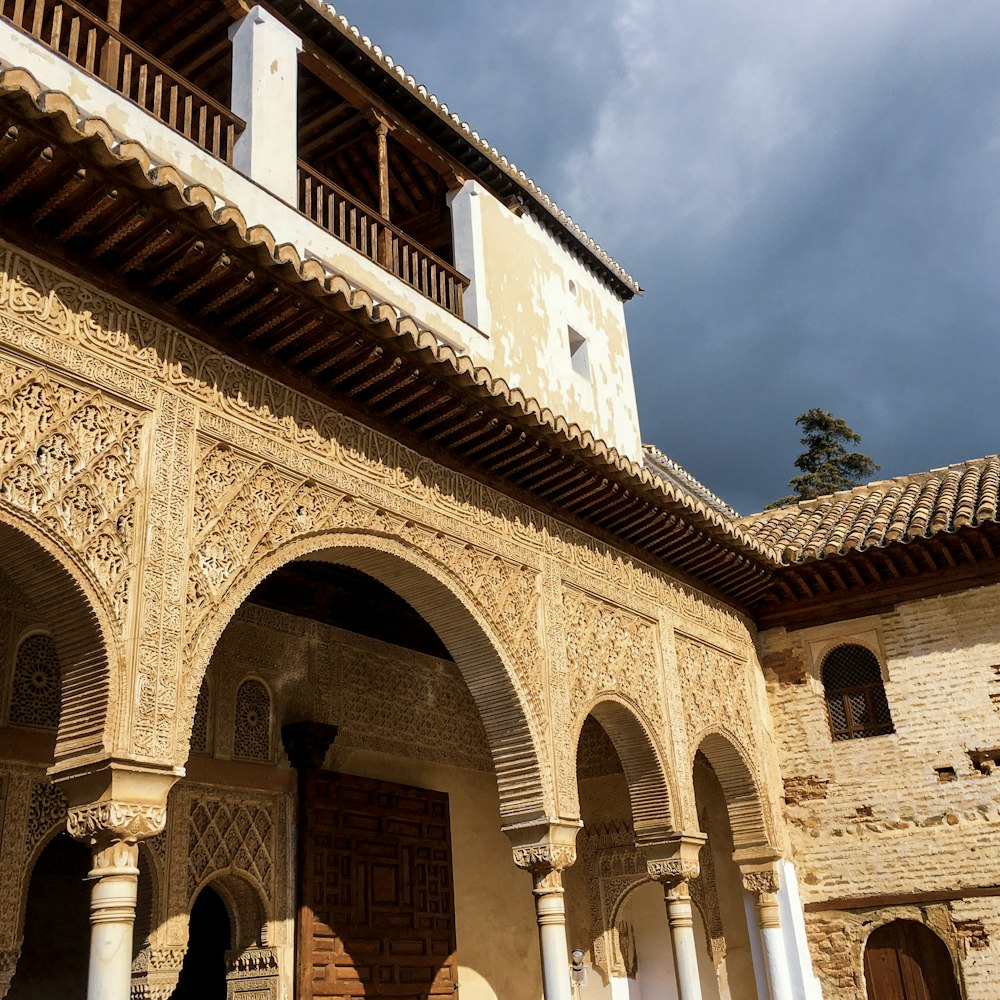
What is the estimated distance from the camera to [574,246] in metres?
12.5

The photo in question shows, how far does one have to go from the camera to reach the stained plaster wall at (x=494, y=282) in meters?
6.85

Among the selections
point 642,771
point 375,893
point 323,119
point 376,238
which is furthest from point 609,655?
point 323,119

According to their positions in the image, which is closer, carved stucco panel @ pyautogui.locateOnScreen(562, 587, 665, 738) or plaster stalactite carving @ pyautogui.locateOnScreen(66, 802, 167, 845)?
plaster stalactite carving @ pyautogui.locateOnScreen(66, 802, 167, 845)

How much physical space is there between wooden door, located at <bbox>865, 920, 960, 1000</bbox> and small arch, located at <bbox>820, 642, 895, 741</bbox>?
5.82ft

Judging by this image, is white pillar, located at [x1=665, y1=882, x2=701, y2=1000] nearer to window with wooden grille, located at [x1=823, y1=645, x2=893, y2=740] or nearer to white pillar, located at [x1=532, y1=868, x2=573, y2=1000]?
white pillar, located at [x1=532, y1=868, x2=573, y2=1000]

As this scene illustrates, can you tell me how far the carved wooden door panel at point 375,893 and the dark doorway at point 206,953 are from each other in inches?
51.5

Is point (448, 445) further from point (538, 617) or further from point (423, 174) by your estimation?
point (423, 174)

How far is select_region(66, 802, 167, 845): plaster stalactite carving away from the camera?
4.71 m

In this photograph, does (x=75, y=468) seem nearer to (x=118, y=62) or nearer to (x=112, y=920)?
(x=112, y=920)

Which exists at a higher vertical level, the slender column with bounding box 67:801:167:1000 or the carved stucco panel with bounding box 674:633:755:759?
the carved stucco panel with bounding box 674:633:755:759

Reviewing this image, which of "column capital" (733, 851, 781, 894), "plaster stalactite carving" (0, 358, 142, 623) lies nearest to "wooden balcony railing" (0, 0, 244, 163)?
"plaster stalactite carving" (0, 358, 142, 623)

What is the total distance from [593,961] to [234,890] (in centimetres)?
474

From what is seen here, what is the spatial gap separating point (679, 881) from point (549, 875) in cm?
186

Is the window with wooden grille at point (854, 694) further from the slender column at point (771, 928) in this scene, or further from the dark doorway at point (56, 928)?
the dark doorway at point (56, 928)
